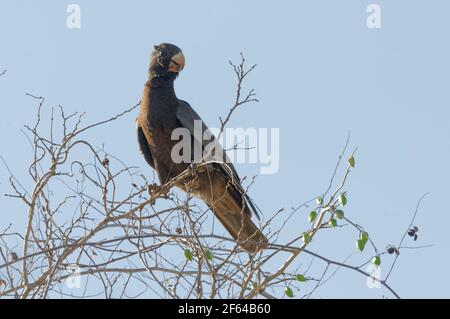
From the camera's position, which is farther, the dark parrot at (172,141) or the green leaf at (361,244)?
the dark parrot at (172,141)

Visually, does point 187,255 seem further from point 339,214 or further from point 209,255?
point 339,214

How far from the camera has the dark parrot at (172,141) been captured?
289 inches

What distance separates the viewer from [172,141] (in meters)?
7.34

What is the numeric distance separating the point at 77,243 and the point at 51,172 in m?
0.41

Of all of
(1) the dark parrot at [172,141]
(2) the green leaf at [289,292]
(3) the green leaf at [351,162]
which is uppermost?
(1) the dark parrot at [172,141]

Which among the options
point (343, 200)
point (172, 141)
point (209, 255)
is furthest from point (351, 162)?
point (172, 141)

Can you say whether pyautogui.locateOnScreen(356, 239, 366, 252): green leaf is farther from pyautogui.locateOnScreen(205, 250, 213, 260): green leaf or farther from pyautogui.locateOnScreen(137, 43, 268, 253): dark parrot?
pyautogui.locateOnScreen(137, 43, 268, 253): dark parrot

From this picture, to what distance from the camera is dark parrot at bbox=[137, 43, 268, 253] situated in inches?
289

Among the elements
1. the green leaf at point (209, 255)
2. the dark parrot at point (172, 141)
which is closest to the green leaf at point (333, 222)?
the green leaf at point (209, 255)

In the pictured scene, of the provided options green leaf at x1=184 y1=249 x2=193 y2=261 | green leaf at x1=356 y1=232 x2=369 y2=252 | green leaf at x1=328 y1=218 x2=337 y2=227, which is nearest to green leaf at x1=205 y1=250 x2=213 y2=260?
green leaf at x1=184 y1=249 x2=193 y2=261

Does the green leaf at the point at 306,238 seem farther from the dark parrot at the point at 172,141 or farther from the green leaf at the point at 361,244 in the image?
the dark parrot at the point at 172,141

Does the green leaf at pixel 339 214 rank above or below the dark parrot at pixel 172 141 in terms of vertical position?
below
